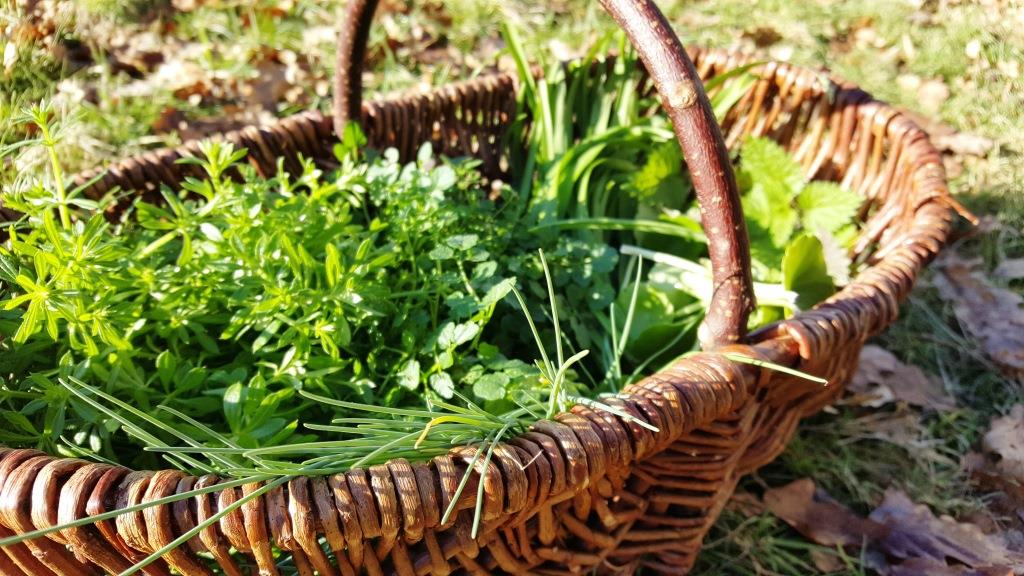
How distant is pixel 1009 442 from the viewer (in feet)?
4.54

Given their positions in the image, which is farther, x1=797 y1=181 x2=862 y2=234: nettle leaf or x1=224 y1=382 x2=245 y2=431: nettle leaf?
x1=797 y1=181 x2=862 y2=234: nettle leaf

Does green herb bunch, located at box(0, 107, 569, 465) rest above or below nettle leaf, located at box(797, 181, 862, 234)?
below

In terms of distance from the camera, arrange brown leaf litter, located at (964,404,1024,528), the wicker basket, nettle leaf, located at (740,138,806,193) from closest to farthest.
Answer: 1. the wicker basket
2. brown leaf litter, located at (964,404,1024,528)
3. nettle leaf, located at (740,138,806,193)

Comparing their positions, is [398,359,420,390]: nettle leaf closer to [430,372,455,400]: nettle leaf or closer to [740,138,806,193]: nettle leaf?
[430,372,455,400]: nettle leaf

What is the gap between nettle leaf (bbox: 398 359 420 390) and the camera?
0.95m

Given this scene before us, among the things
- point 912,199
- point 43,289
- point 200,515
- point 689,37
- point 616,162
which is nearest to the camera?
point 200,515

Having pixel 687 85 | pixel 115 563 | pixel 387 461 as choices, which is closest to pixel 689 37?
pixel 687 85

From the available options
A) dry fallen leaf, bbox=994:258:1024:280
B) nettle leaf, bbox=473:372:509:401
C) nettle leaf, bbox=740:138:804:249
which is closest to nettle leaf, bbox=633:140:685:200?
nettle leaf, bbox=740:138:804:249

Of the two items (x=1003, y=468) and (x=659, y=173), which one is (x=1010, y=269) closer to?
(x=1003, y=468)

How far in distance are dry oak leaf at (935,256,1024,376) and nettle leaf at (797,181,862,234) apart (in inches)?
17.1

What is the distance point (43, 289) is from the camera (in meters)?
0.80

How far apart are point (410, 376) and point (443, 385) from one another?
5 centimetres

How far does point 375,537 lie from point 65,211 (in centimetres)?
56

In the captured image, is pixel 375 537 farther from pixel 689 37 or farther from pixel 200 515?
pixel 689 37
